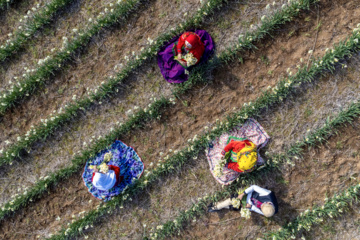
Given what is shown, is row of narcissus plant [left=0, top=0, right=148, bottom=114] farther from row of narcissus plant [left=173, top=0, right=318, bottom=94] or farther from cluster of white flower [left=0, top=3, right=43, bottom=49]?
row of narcissus plant [left=173, top=0, right=318, bottom=94]

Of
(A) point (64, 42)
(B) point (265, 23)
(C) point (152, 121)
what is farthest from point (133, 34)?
(B) point (265, 23)

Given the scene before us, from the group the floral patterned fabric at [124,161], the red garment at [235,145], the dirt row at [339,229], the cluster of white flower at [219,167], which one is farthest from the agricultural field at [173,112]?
the cluster of white flower at [219,167]

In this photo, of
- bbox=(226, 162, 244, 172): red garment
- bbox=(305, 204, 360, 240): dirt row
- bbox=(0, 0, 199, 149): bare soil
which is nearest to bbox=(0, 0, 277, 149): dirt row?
bbox=(0, 0, 199, 149): bare soil

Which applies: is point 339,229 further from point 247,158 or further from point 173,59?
point 173,59

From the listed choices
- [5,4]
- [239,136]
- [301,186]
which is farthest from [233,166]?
[5,4]

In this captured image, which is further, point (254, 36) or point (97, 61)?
point (97, 61)

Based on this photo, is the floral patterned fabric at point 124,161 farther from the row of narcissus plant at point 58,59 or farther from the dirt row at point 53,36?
the dirt row at point 53,36
